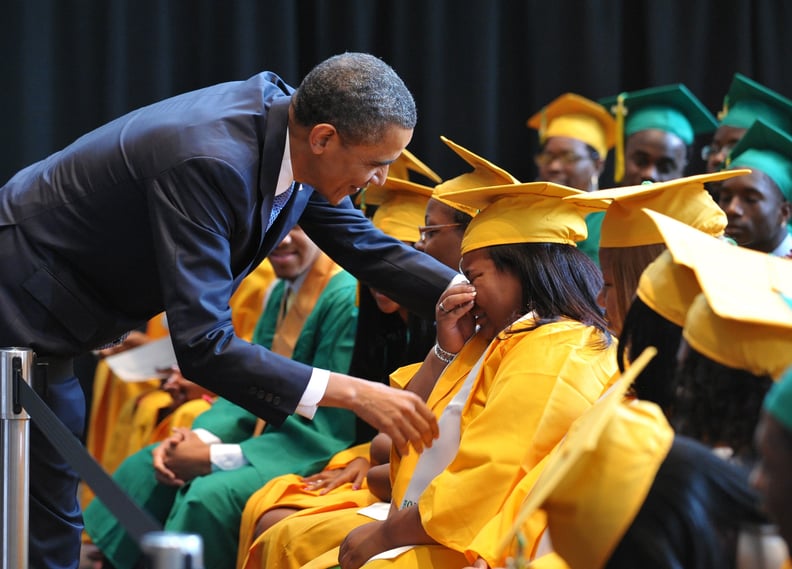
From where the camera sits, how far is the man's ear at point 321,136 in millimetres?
2350

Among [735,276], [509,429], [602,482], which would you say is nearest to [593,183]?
[509,429]

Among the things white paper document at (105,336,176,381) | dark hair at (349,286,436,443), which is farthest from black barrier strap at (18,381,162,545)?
white paper document at (105,336,176,381)

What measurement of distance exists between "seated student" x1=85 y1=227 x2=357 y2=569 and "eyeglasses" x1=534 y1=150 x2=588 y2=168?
1.67 metres

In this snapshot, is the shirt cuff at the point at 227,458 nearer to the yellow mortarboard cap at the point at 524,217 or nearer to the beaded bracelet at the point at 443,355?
the beaded bracelet at the point at 443,355

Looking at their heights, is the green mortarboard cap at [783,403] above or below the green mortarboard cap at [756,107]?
above

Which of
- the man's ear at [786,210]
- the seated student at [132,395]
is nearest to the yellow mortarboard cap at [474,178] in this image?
the man's ear at [786,210]

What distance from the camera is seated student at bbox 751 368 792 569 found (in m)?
1.18

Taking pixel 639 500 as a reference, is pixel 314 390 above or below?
below

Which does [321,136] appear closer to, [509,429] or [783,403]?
[509,429]

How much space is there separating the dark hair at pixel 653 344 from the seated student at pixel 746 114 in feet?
9.40

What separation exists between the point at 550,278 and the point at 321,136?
1.85 ft

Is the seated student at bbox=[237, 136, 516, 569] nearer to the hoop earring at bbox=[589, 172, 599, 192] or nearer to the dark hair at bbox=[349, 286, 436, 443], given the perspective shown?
the dark hair at bbox=[349, 286, 436, 443]

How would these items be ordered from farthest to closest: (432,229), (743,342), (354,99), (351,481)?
1. (351,481)
2. (432,229)
3. (354,99)
4. (743,342)

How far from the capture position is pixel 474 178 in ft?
8.77
